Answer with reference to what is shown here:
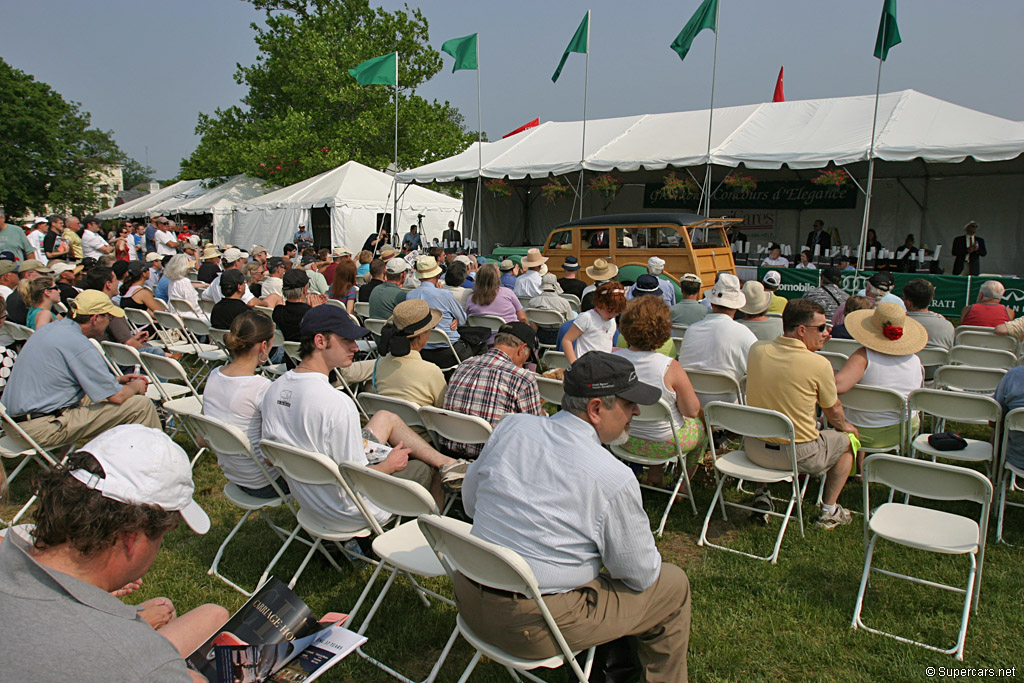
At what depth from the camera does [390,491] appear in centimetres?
273

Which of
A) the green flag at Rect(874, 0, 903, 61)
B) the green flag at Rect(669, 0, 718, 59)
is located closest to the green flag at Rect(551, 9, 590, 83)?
the green flag at Rect(669, 0, 718, 59)

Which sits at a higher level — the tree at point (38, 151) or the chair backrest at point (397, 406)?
the tree at point (38, 151)

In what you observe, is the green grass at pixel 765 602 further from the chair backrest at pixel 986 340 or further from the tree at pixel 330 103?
the tree at pixel 330 103

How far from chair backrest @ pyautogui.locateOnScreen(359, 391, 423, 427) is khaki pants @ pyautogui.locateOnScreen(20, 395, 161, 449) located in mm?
1668

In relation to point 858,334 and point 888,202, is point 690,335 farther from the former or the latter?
point 888,202

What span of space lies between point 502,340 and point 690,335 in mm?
1706

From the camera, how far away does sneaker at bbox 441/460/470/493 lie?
355 centimetres

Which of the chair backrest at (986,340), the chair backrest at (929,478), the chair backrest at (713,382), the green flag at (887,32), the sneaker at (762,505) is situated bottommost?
the sneaker at (762,505)

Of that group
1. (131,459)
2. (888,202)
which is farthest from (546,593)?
(888,202)

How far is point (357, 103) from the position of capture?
3181 centimetres

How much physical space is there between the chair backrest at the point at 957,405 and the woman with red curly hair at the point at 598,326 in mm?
2134

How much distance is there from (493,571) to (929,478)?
220cm

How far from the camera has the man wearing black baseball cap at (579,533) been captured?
84.0 inches

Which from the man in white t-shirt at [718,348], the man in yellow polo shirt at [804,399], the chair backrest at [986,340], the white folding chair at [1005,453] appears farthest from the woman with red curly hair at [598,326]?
the chair backrest at [986,340]
